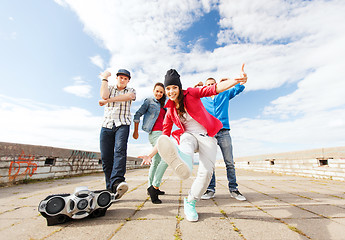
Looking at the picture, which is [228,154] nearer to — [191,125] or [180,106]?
[191,125]

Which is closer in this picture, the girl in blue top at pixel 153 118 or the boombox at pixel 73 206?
the boombox at pixel 73 206

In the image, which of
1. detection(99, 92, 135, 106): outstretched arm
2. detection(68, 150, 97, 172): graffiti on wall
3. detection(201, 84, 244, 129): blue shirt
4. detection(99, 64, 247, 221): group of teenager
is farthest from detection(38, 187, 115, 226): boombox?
detection(68, 150, 97, 172): graffiti on wall

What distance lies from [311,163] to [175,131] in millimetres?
6921

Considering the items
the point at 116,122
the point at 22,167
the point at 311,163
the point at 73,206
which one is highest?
the point at 116,122

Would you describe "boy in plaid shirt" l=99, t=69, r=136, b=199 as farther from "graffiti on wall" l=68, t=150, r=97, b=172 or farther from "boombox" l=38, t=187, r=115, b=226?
"graffiti on wall" l=68, t=150, r=97, b=172

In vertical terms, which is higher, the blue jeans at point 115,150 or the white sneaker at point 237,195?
the blue jeans at point 115,150

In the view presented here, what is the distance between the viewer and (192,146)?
6.48ft

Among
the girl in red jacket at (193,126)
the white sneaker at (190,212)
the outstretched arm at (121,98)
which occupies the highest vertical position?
the outstretched arm at (121,98)

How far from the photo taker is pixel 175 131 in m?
2.24

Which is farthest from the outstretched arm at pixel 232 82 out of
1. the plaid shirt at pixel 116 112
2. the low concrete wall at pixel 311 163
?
the low concrete wall at pixel 311 163

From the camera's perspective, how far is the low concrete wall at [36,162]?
443 centimetres

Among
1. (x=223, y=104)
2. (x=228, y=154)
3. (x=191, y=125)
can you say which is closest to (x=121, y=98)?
(x=191, y=125)

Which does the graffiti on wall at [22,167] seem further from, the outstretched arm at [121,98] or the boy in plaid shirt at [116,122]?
the outstretched arm at [121,98]

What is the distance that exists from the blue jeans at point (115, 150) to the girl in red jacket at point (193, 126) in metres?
0.58
